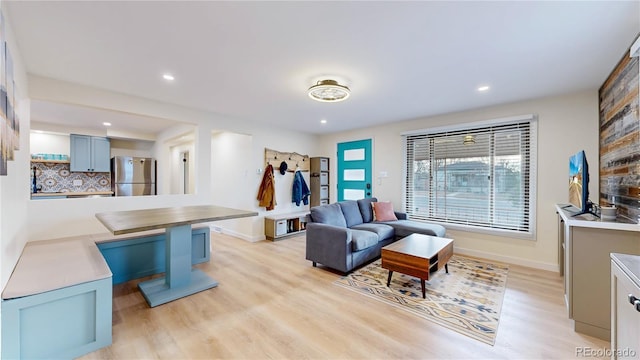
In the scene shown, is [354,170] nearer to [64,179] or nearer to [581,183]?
[581,183]

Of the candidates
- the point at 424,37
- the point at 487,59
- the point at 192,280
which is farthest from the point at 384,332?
the point at 487,59

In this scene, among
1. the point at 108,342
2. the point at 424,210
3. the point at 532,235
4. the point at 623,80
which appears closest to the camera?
the point at 108,342

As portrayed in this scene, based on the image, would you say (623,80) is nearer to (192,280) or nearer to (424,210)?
(424,210)

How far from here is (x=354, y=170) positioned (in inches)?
225

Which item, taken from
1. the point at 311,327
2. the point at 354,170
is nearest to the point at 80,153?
the point at 354,170

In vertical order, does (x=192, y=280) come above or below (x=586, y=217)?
below

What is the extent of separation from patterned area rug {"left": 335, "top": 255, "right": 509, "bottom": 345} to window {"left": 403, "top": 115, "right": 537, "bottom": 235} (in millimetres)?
832

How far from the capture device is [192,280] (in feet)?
9.68

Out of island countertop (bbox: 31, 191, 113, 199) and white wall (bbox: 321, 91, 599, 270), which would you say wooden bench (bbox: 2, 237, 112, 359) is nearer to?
island countertop (bbox: 31, 191, 113, 199)

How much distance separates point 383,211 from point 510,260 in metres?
2.01

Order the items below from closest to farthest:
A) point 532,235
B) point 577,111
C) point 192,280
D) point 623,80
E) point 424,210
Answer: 1. point 623,80
2. point 192,280
3. point 577,111
4. point 532,235
5. point 424,210

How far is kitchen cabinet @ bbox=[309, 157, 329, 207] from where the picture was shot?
6066 mm

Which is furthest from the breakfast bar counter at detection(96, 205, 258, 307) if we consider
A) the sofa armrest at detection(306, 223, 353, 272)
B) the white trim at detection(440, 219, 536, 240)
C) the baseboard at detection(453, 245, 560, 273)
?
the baseboard at detection(453, 245, 560, 273)

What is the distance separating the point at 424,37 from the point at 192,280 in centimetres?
347
